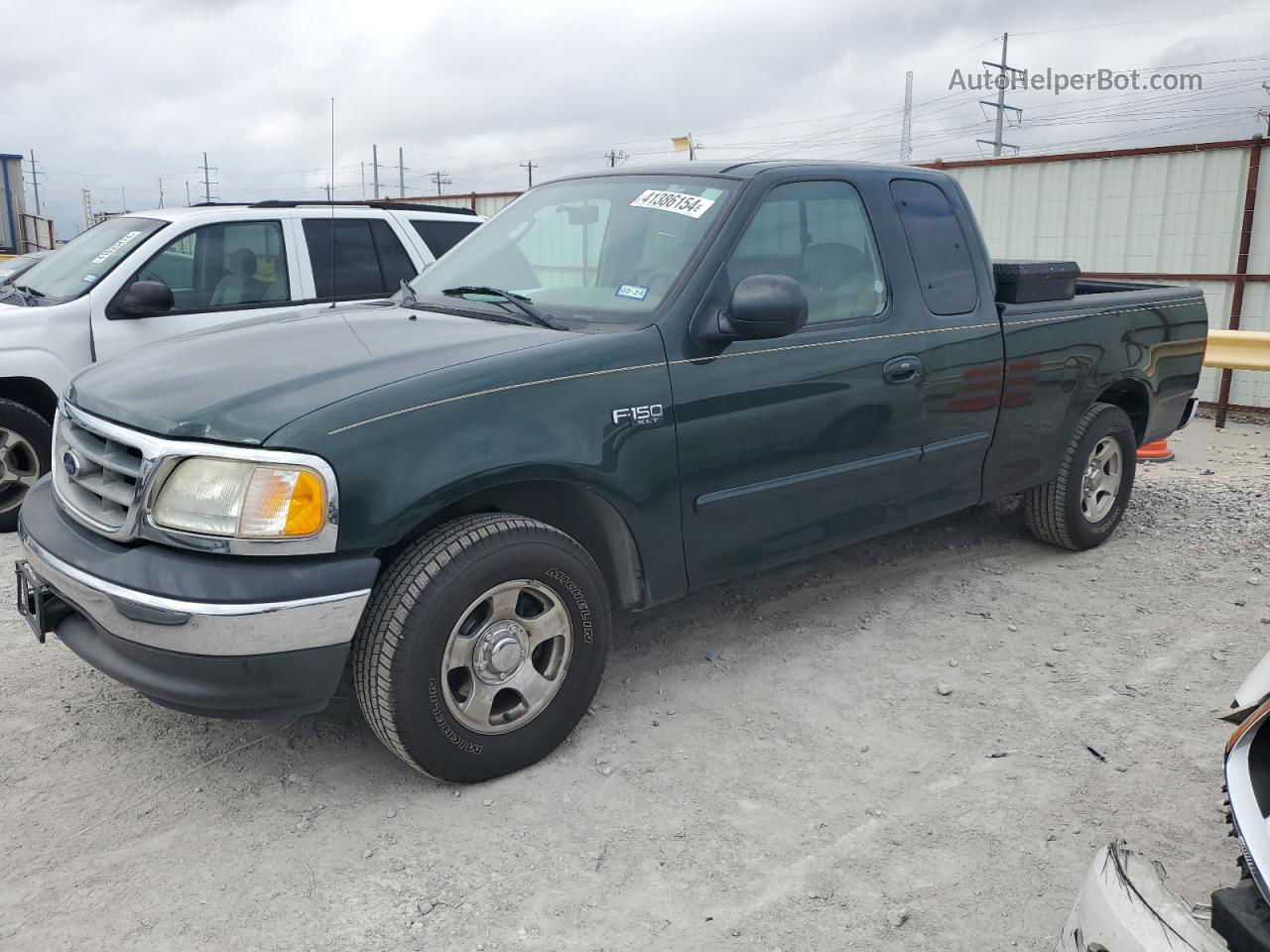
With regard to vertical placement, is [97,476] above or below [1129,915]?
above

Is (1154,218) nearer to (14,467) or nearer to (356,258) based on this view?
(356,258)

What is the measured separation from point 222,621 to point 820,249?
258 centimetres

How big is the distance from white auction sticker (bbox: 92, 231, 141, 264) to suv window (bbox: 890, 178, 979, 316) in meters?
4.45

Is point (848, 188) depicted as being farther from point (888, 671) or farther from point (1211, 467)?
point (1211, 467)

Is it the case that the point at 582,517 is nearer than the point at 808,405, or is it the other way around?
the point at 582,517

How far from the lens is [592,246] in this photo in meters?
4.00

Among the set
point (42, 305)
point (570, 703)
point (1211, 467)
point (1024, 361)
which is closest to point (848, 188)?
point (1024, 361)

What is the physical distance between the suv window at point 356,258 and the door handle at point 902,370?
3.53 meters

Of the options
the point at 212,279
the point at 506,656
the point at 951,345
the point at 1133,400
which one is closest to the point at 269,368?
the point at 506,656

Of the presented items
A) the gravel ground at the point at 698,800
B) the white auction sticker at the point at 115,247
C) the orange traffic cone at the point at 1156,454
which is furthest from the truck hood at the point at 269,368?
the orange traffic cone at the point at 1156,454

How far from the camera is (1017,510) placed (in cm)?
583

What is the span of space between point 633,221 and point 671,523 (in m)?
1.18

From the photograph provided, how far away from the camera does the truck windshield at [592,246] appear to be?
3705mm

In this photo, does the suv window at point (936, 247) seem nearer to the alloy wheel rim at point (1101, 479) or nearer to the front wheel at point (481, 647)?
the alloy wheel rim at point (1101, 479)
